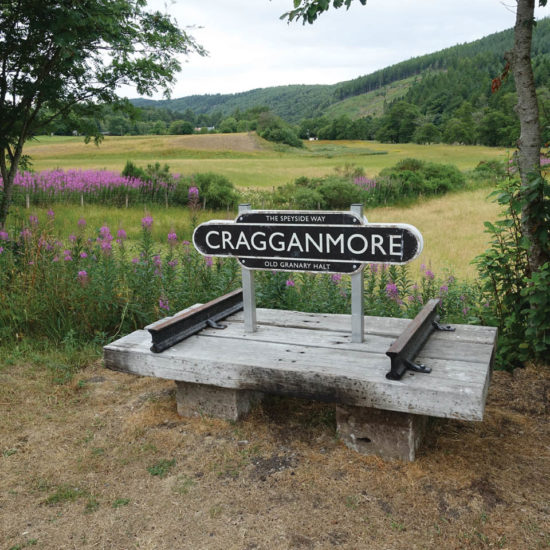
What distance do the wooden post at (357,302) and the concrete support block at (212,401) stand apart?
806 millimetres

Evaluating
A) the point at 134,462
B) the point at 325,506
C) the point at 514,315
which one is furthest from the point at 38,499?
Answer: the point at 514,315

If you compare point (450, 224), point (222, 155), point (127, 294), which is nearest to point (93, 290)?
point (127, 294)

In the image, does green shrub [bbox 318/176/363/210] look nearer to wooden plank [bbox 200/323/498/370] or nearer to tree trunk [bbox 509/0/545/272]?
tree trunk [bbox 509/0/545/272]

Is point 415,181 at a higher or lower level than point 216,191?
lower

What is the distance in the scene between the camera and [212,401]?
3.43m

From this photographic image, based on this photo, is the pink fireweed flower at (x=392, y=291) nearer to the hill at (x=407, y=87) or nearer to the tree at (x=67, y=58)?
the tree at (x=67, y=58)

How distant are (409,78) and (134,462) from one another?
182976 millimetres

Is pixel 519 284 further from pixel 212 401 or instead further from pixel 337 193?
pixel 337 193

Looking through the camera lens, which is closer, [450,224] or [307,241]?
[307,241]

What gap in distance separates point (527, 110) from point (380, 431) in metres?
2.57

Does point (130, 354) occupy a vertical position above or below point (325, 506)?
above

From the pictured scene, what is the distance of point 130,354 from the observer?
333cm

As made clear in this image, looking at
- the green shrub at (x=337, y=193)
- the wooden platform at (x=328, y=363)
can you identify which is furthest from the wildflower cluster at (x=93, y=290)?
the green shrub at (x=337, y=193)

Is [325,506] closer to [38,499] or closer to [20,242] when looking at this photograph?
[38,499]
